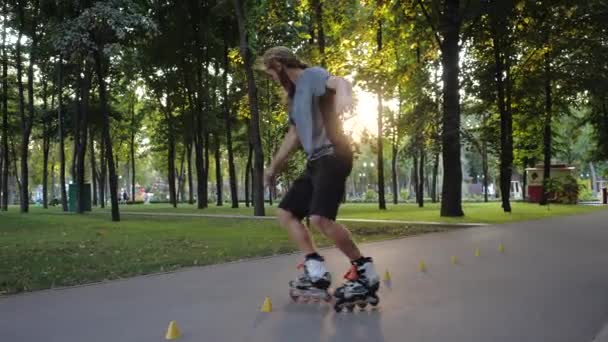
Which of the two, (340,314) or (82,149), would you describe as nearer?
(340,314)

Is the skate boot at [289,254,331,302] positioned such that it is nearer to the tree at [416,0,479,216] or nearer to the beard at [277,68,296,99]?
the beard at [277,68,296,99]

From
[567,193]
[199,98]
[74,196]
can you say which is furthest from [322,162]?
[567,193]

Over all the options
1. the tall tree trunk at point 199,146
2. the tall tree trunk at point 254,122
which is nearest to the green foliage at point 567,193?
the tall tree trunk at point 254,122

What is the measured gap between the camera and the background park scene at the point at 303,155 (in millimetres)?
4680

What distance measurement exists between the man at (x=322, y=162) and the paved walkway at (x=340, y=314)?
0.72 ft

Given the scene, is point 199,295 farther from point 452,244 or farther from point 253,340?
point 452,244

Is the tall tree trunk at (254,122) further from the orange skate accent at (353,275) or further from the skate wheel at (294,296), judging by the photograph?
the orange skate accent at (353,275)

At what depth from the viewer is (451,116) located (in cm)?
1942

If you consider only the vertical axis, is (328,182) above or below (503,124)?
below

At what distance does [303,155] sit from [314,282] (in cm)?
804

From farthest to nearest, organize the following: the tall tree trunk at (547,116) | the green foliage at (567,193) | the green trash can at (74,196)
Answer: the green foliage at (567,193) → the green trash can at (74,196) → the tall tree trunk at (547,116)

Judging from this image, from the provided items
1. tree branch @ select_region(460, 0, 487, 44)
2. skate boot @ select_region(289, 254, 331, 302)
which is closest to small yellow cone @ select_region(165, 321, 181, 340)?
skate boot @ select_region(289, 254, 331, 302)

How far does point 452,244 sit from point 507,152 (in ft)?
47.3

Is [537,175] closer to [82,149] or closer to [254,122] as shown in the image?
[254,122]
